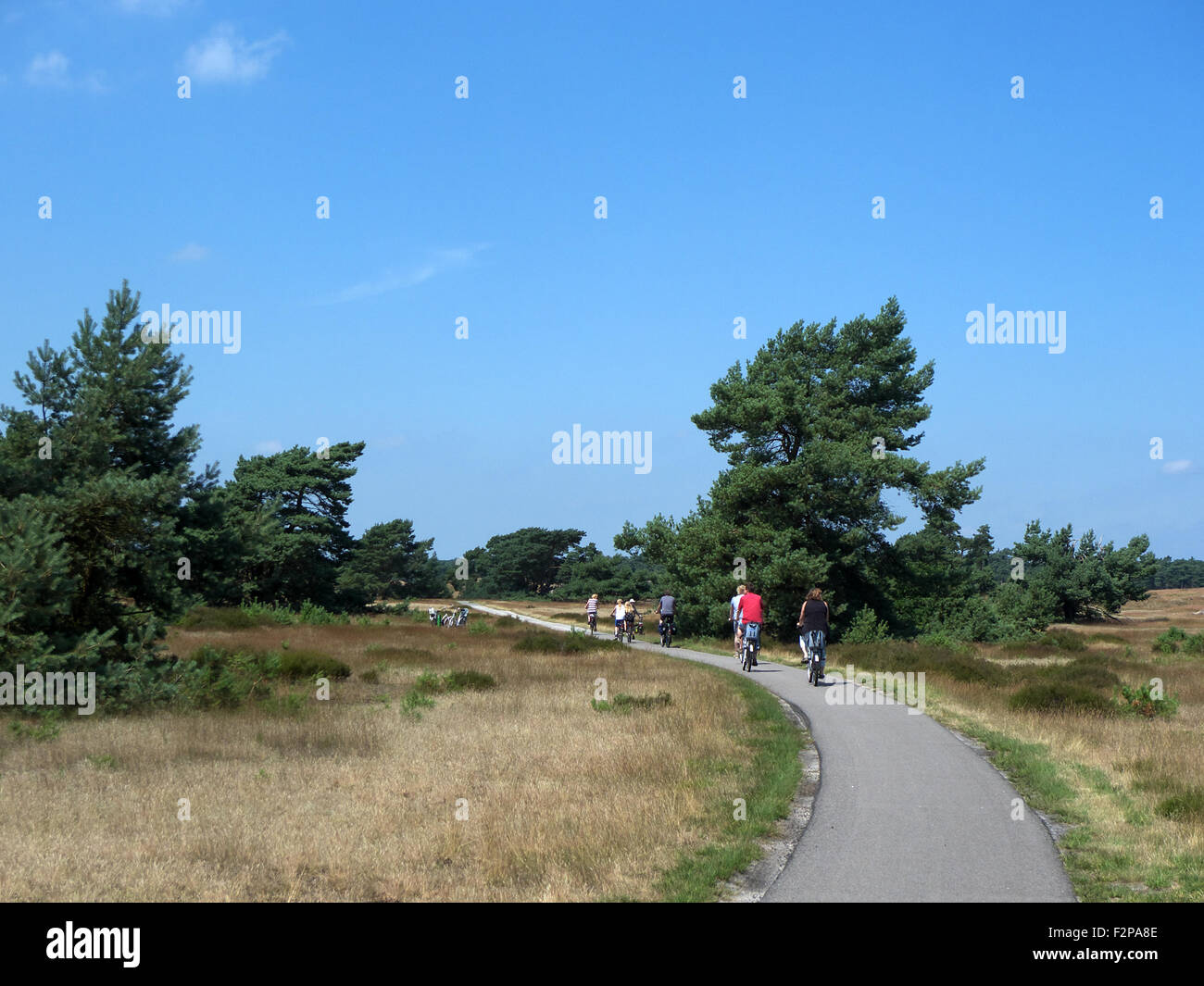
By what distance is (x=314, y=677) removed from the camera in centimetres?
2233

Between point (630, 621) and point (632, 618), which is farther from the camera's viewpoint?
point (632, 618)

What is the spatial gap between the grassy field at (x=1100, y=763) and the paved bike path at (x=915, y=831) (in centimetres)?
34

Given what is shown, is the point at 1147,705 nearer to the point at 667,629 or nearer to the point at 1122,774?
the point at 1122,774

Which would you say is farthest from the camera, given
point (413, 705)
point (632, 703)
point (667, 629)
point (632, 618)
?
point (632, 618)

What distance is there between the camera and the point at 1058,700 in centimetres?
1677

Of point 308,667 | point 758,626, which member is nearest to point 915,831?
point 758,626

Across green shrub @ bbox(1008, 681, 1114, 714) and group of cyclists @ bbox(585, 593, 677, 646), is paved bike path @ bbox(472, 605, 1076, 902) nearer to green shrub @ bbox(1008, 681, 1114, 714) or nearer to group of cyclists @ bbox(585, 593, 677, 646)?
green shrub @ bbox(1008, 681, 1114, 714)

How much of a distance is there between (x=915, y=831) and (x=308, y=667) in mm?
17561

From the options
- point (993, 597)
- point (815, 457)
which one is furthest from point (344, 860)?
point (993, 597)

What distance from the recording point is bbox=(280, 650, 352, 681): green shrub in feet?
73.7

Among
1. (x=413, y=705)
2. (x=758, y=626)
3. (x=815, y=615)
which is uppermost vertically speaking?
(x=815, y=615)

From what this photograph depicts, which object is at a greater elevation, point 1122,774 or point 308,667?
point 1122,774
